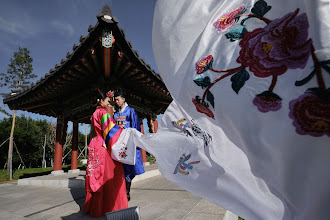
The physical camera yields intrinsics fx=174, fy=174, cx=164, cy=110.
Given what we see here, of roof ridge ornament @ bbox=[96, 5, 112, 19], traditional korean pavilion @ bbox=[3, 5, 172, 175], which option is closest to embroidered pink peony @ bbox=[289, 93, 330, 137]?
traditional korean pavilion @ bbox=[3, 5, 172, 175]

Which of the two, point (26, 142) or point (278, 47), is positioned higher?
point (26, 142)

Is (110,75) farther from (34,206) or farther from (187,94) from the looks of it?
(187,94)

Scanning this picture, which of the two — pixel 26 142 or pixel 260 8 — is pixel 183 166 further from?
pixel 26 142

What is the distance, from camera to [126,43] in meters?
Answer: 4.43

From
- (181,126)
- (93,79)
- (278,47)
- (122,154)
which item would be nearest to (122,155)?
(122,154)

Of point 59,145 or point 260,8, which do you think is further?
point 59,145

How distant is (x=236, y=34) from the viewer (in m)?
0.59

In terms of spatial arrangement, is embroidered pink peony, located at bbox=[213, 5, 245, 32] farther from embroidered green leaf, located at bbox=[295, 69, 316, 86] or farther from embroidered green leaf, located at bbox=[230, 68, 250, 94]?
embroidered green leaf, located at bbox=[295, 69, 316, 86]

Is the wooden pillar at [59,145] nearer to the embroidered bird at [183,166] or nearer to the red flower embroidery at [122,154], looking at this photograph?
the red flower embroidery at [122,154]

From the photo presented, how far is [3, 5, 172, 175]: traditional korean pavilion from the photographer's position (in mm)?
4289

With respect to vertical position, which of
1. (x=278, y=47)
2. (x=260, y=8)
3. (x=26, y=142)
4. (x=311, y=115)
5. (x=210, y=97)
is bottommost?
(x=311, y=115)

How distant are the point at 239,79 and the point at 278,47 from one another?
5.3 inches

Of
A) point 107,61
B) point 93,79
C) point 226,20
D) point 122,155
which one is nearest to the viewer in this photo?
Answer: point 226,20

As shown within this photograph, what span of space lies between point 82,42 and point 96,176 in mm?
3447
